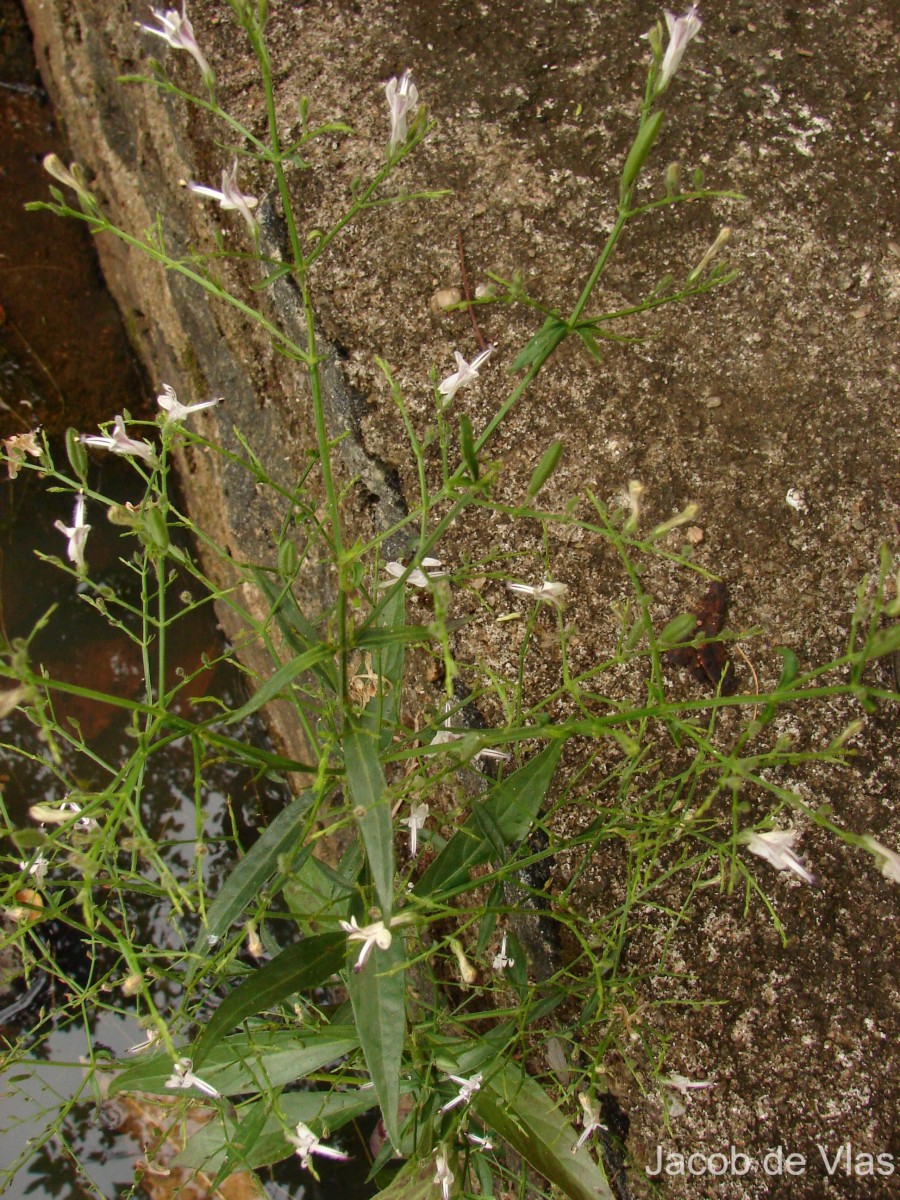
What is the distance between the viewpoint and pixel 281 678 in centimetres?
97

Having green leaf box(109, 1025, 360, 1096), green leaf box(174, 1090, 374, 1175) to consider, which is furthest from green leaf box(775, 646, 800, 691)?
green leaf box(174, 1090, 374, 1175)

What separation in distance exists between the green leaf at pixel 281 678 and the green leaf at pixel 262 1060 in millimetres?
570

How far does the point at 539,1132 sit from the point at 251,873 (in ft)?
2.15

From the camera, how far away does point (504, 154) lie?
1899mm

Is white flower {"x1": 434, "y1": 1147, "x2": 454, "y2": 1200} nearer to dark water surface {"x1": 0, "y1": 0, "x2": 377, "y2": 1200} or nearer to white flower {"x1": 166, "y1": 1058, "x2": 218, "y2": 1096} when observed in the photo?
white flower {"x1": 166, "y1": 1058, "x2": 218, "y2": 1096}

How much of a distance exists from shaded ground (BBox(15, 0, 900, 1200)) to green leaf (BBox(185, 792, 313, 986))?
555 mm

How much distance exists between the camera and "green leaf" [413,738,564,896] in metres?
1.22

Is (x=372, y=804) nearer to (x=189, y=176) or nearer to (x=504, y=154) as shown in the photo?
(x=504, y=154)

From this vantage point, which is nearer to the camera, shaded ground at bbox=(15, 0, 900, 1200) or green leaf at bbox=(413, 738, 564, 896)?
green leaf at bbox=(413, 738, 564, 896)

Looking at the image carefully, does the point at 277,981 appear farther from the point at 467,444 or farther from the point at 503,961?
the point at 467,444

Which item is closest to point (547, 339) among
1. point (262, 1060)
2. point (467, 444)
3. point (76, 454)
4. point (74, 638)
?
point (467, 444)

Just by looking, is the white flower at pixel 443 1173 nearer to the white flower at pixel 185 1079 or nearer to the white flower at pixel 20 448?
the white flower at pixel 185 1079

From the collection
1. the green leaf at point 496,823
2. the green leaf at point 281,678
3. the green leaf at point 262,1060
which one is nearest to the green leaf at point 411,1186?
the green leaf at point 262,1060

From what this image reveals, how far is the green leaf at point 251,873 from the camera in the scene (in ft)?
3.59
